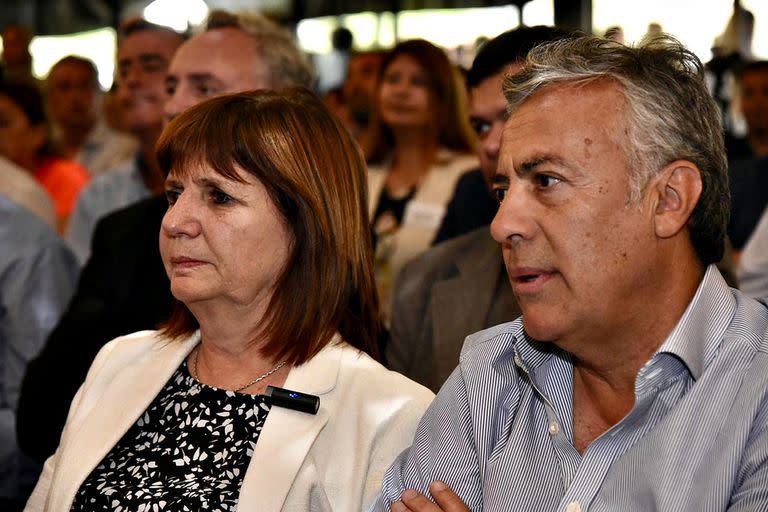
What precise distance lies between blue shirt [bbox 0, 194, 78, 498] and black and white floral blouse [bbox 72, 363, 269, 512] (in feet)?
4.31

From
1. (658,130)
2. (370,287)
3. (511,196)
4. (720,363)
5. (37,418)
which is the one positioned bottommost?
(37,418)

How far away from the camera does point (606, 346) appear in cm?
176

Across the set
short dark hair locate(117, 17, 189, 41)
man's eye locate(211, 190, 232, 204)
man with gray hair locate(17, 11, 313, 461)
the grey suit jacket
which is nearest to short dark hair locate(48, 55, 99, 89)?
short dark hair locate(117, 17, 189, 41)

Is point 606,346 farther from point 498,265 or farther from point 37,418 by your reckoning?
point 37,418

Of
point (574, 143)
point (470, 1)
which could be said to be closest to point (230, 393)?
point (574, 143)

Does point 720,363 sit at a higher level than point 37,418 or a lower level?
higher

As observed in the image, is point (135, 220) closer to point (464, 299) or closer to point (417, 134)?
point (464, 299)

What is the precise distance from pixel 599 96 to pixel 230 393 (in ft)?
3.22

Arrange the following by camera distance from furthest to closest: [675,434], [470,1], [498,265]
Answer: [470,1] → [498,265] → [675,434]

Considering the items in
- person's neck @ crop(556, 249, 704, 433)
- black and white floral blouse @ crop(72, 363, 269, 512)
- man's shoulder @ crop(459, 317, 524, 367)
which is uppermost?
person's neck @ crop(556, 249, 704, 433)

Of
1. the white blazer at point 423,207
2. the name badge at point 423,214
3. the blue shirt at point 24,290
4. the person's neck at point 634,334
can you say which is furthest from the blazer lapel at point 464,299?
the name badge at point 423,214

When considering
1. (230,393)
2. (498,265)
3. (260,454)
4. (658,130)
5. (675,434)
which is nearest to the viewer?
(675,434)

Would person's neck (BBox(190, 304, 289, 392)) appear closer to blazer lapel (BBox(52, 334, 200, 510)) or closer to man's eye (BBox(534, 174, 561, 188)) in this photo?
blazer lapel (BBox(52, 334, 200, 510))

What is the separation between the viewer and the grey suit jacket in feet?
9.05
